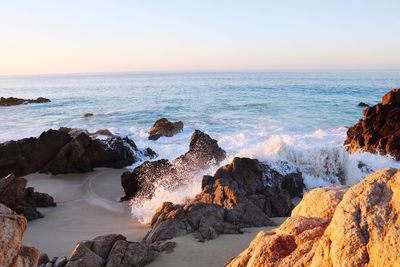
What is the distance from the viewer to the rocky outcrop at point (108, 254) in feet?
24.0

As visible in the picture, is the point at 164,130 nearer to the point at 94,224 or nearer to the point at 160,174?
the point at 160,174

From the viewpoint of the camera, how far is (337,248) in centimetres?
338

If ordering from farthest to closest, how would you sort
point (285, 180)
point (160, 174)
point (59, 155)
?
point (59, 155) → point (160, 174) → point (285, 180)

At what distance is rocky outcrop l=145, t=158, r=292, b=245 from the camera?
9266mm

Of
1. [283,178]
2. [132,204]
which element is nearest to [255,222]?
[283,178]

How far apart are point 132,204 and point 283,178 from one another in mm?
4758

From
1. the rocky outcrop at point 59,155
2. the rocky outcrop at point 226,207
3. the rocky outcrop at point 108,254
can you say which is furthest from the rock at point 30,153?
the rocky outcrop at point 108,254

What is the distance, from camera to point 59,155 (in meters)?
18.0

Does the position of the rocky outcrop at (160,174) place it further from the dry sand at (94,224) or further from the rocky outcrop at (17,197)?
the rocky outcrop at (17,197)

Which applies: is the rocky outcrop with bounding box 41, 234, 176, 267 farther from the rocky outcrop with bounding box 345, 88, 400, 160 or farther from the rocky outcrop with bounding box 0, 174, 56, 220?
the rocky outcrop with bounding box 345, 88, 400, 160

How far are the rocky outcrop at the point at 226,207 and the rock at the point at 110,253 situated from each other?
1.14m

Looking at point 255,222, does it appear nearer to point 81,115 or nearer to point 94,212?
point 94,212

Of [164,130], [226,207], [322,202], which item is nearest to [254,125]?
[164,130]

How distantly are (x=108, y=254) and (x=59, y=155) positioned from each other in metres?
11.2
